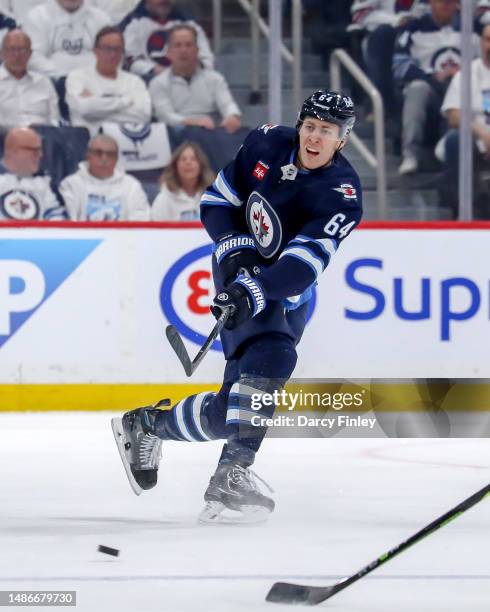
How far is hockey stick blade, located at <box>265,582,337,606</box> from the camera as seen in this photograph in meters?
2.73

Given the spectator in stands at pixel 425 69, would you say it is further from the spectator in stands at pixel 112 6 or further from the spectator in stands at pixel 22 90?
the spectator in stands at pixel 22 90

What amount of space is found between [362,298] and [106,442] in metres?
1.32

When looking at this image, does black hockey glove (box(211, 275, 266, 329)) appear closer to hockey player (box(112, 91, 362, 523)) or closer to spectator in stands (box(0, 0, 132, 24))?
hockey player (box(112, 91, 362, 523))

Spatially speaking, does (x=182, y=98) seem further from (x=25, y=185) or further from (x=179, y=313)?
(x=179, y=313)

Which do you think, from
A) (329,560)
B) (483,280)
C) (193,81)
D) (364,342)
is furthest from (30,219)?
(329,560)

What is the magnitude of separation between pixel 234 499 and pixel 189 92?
11.3ft

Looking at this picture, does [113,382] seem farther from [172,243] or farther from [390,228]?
[390,228]

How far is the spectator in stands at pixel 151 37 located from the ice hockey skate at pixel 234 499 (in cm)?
351

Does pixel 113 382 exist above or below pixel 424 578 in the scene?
above

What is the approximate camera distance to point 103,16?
22.4 ft

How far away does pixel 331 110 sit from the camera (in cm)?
364

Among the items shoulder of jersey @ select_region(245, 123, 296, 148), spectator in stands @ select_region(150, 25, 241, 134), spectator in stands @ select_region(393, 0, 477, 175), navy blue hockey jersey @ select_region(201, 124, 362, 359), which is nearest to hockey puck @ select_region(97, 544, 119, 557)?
navy blue hockey jersey @ select_region(201, 124, 362, 359)

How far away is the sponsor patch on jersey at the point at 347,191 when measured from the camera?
12.1 feet

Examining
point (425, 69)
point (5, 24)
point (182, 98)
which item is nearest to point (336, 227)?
point (182, 98)
